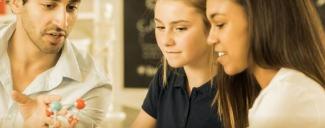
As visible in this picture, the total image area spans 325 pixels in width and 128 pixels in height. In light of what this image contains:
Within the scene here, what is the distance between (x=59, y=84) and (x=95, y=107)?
66mm

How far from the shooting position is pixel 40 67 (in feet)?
2.30

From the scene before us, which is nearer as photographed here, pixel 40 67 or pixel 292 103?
pixel 292 103

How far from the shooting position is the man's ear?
0.67m

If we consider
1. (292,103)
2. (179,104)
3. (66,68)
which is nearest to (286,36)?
(292,103)

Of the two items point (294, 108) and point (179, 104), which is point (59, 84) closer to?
point (179, 104)

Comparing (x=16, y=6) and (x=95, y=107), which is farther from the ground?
(x=16, y=6)

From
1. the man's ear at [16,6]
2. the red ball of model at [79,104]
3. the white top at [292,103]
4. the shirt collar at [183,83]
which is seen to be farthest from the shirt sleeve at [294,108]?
the man's ear at [16,6]

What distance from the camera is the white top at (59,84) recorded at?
69 centimetres

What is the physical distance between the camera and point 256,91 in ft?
2.31

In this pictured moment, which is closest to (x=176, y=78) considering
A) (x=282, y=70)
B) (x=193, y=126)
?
(x=193, y=126)

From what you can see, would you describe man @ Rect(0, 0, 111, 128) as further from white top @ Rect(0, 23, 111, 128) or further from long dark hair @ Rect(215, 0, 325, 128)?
long dark hair @ Rect(215, 0, 325, 128)

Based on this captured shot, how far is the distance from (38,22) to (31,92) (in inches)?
4.1

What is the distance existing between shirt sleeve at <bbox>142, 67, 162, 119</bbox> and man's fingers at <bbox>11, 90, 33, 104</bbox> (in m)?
0.19

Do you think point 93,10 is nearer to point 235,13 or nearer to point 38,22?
point 38,22
